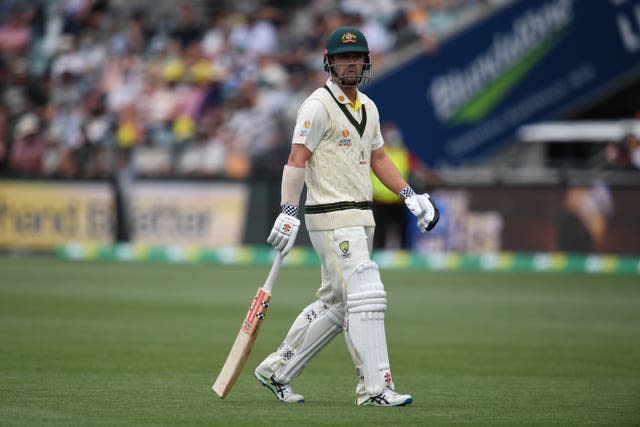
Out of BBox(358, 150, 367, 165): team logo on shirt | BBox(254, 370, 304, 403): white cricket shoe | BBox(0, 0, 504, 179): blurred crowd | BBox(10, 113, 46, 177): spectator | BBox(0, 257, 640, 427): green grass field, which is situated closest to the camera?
BBox(0, 257, 640, 427): green grass field

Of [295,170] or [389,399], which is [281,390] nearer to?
[389,399]

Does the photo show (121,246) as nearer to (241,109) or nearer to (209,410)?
(241,109)

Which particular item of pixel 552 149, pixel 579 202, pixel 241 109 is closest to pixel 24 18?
pixel 241 109

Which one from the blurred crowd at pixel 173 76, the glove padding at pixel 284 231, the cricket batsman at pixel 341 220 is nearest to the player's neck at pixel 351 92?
the cricket batsman at pixel 341 220

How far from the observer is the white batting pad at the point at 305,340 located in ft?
24.5

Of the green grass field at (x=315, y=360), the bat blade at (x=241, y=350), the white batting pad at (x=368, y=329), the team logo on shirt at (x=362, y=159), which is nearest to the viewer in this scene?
the green grass field at (x=315, y=360)

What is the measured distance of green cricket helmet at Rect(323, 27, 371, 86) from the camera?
7273mm

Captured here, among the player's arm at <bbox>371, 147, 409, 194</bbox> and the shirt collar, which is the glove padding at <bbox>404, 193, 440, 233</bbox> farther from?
the shirt collar

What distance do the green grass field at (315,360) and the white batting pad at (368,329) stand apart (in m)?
0.23

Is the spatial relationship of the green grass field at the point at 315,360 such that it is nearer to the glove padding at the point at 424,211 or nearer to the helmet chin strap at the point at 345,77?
the glove padding at the point at 424,211

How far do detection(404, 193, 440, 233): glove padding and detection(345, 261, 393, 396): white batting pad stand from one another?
0.47 metres

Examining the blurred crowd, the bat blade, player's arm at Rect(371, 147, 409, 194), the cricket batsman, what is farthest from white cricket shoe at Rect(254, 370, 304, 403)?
the blurred crowd

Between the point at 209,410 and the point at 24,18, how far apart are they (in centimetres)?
2289

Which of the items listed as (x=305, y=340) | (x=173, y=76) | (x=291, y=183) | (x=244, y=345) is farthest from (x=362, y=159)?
(x=173, y=76)
